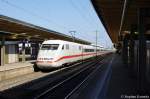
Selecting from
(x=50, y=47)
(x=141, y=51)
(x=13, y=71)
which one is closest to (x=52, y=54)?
(x=50, y=47)

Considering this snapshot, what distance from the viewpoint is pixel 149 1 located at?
17062 mm

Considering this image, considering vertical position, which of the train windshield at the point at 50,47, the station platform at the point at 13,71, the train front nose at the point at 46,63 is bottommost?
the station platform at the point at 13,71

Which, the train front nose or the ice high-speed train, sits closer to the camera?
the train front nose

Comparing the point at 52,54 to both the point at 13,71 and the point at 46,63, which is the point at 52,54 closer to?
the point at 46,63

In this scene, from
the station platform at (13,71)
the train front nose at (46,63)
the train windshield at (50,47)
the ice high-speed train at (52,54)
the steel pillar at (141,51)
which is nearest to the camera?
the steel pillar at (141,51)

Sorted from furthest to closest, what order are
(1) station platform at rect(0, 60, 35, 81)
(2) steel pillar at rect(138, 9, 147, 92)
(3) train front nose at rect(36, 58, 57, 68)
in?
(3) train front nose at rect(36, 58, 57, 68) → (1) station platform at rect(0, 60, 35, 81) → (2) steel pillar at rect(138, 9, 147, 92)

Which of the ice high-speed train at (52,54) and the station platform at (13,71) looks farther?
the ice high-speed train at (52,54)

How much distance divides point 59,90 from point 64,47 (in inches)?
540

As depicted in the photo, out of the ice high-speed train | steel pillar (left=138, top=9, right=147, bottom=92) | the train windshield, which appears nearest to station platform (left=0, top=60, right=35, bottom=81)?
the ice high-speed train

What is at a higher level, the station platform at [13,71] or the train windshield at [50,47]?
the train windshield at [50,47]

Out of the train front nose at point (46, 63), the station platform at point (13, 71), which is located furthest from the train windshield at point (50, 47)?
the station platform at point (13, 71)

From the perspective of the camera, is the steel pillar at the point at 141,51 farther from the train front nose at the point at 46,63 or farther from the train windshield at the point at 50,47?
the train windshield at the point at 50,47

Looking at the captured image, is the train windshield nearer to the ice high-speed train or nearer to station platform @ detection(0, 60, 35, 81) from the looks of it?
the ice high-speed train

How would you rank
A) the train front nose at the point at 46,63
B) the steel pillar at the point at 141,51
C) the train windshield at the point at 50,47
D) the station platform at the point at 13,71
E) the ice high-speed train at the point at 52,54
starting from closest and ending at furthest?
1. the steel pillar at the point at 141,51
2. the station platform at the point at 13,71
3. the train front nose at the point at 46,63
4. the ice high-speed train at the point at 52,54
5. the train windshield at the point at 50,47
